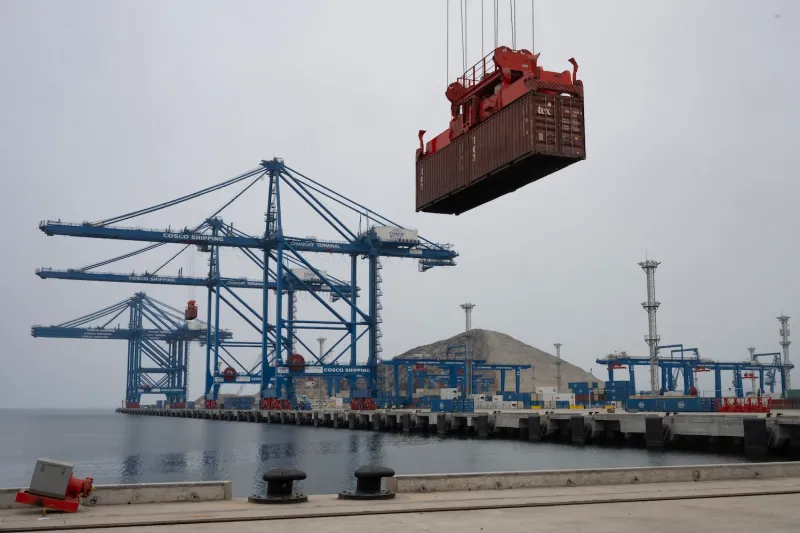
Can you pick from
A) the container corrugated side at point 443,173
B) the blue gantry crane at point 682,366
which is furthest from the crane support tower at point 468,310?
the container corrugated side at point 443,173

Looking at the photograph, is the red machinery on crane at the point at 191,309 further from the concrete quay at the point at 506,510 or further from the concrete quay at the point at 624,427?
the concrete quay at the point at 506,510

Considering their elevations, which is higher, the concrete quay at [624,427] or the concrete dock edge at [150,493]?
the concrete dock edge at [150,493]

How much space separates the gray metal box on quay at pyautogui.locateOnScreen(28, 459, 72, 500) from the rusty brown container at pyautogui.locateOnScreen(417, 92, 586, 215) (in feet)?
59.9

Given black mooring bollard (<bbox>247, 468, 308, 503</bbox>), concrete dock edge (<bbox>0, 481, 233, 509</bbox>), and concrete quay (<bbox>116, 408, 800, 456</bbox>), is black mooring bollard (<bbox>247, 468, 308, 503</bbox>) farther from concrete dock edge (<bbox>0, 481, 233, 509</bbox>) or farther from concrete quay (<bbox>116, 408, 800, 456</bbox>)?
concrete quay (<bbox>116, 408, 800, 456</bbox>)

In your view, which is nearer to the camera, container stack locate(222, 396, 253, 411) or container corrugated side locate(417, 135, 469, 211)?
container corrugated side locate(417, 135, 469, 211)

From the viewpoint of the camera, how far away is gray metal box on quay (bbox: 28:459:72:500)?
1152 centimetres

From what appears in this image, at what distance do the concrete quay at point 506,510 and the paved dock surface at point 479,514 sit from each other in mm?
15

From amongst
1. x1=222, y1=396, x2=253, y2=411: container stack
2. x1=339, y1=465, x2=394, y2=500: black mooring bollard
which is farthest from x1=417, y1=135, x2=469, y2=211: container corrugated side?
x1=222, y1=396, x2=253, y2=411: container stack

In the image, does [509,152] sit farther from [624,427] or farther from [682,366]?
[682,366]

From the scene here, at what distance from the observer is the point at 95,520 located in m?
10.8

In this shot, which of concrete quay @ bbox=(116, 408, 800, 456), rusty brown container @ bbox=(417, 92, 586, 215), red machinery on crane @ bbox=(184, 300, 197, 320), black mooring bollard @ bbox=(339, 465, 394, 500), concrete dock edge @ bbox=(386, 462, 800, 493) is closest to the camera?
black mooring bollard @ bbox=(339, 465, 394, 500)

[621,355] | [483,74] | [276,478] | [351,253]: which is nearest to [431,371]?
[621,355]

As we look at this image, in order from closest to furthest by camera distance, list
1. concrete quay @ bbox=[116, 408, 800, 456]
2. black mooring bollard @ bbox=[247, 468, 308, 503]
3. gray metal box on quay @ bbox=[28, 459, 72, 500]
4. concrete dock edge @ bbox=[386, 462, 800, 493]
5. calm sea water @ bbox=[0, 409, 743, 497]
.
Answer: gray metal box on quay @ bbox=[28, 459, 72, 500] < black mooring bollard @ bbox=[247, 468, 308, 503] < concrete dock edge @ bbox=[386, 462, 800, 493] < concrete quay @ bbox=[116, 408, 800, 456] < calm sea water @ bbox=[0, 409, 743, 497]

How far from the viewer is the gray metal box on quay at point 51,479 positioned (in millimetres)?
11523
